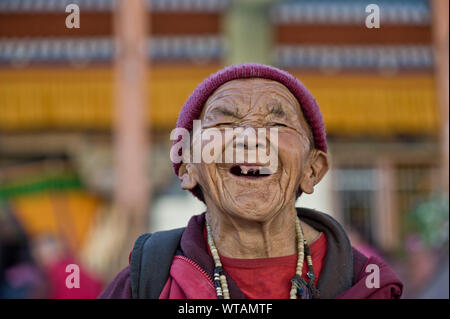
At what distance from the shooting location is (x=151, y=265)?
5.31ft

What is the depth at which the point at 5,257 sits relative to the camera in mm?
8562

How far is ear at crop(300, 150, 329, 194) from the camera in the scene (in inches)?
66.7

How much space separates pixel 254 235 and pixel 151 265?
0.26m

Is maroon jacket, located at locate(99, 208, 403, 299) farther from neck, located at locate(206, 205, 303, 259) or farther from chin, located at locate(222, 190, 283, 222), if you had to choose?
chin, located at locate(222, 190, 283, 222)

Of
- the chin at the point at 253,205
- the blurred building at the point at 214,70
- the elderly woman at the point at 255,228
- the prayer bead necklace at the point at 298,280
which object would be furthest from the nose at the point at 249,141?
the blurred building at the point at 214,70

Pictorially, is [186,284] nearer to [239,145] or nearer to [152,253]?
[152,253]

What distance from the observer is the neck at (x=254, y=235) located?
1.61 metres

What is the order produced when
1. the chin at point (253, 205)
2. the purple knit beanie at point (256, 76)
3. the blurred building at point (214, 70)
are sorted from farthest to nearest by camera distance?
the blurred building at point (214, 70), the purple knit beanie at point (256, 76), the chin at point (253, 205)

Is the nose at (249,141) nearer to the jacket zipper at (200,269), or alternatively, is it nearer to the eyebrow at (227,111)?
the eyebrow at (227,111)

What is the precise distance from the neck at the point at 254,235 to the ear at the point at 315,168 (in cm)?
8

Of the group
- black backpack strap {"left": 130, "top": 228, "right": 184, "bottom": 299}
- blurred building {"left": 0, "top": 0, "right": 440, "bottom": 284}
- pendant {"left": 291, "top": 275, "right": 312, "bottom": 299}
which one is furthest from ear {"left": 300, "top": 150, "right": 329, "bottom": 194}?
blurred building {"left": 0, "top": 0, "right": 440, "bottom": 284}

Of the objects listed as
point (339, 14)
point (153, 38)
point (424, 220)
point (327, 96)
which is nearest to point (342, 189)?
point (327, 96)

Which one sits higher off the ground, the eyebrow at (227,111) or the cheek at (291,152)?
the eyebrow at (227,111)

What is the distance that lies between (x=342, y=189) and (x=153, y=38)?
3.29m
